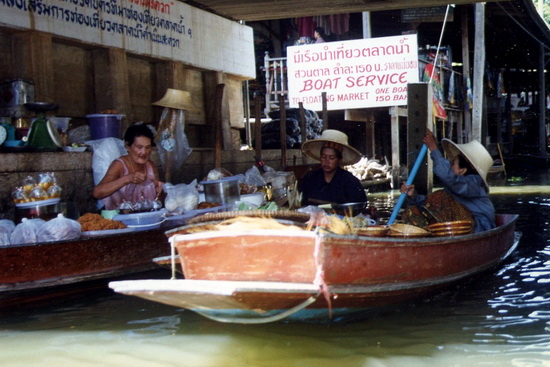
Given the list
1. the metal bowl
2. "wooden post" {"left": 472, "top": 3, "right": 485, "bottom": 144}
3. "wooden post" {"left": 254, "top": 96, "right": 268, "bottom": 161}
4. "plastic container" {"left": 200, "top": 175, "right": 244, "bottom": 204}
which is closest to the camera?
the metal bowl

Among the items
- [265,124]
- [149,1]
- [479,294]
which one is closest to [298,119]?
[265,124]

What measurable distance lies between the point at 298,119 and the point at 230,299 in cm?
1044

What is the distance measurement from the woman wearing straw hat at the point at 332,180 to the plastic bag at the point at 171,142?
1766 mm

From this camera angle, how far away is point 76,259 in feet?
17.9

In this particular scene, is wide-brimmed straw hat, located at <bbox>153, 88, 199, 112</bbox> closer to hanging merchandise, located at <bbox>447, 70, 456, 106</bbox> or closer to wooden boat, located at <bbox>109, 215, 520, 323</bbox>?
wooden boat, located at <bbox>109, 215, 520, 323</bbox>

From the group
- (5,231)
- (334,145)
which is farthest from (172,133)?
(5,231)

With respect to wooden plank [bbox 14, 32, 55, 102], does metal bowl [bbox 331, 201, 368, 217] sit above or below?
below

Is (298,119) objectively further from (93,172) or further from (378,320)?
(378,320)

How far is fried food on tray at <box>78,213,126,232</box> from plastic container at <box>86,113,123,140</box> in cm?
184

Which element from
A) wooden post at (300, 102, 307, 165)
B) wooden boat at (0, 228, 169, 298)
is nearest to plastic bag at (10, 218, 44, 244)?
wooden boat at (0, 228, 169, 298)

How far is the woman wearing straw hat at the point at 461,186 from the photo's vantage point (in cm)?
607

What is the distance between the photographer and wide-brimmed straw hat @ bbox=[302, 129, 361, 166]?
23.3 feet

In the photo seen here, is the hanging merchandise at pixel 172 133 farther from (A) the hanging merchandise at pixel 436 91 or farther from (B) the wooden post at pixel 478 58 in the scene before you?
(B) the wooden post at pixel 478 58

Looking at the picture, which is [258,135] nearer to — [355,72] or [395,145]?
[355,72]
